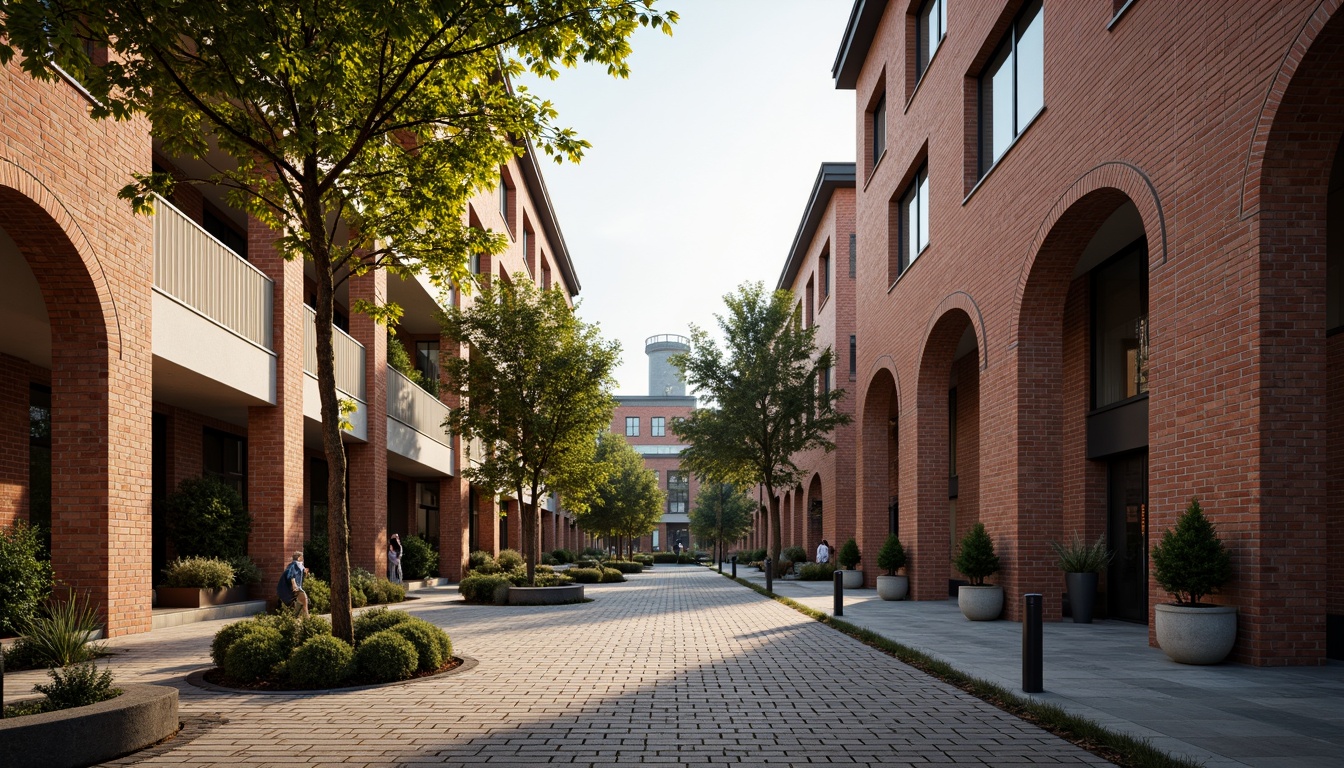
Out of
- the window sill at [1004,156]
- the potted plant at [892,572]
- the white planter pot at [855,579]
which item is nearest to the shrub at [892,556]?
the potted plant at [892,572]

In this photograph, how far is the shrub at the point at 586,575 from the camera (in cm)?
3045

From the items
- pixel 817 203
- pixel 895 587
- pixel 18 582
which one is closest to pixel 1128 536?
pixel 895 587

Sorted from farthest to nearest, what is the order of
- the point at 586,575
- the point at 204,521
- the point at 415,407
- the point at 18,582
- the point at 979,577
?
the point at 586,575 < the point at 415,407 < the point at 204,521 < the point at 979,577 < the point at 18,582

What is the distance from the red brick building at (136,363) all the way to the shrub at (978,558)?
10.8 meters

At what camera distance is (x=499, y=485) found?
2438cm

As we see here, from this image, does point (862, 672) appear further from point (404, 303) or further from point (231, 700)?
point (404, 303)

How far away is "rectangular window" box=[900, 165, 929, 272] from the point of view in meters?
21.9

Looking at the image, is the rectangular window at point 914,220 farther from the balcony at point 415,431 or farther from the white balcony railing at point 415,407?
the balcony at point 415,431

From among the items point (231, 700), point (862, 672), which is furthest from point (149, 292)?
point (862, 672)

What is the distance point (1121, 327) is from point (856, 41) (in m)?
14.4

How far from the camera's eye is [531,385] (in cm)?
2297

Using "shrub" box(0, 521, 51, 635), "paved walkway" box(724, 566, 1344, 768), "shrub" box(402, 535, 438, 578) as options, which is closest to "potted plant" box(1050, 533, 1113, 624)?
"paved walkway" box(724, 566, 1344, 768)

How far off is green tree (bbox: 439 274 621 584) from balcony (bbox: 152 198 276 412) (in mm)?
7038

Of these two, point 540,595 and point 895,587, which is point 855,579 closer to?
point 895,587
